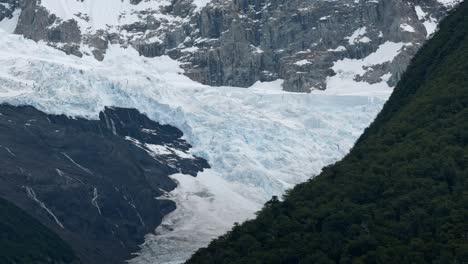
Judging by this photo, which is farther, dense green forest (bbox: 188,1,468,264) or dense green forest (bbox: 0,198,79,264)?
dense green forest (bbox: 0,198,79,264)

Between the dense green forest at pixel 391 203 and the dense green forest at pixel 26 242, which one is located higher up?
the dense green forest at pixel 391 203

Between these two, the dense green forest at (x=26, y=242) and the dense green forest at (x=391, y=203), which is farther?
the dense green forest at (x=26, y=242)

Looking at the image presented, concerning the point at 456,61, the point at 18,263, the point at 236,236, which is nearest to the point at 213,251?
the point at 236,236

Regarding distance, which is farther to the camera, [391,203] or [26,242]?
[26,242]

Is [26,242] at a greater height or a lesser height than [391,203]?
lesser
